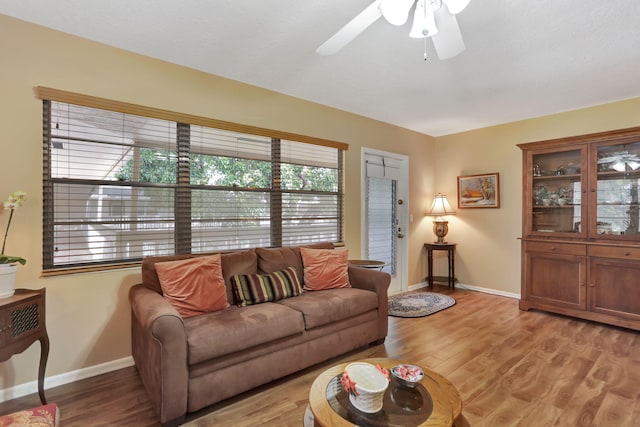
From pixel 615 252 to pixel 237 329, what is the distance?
383 cm

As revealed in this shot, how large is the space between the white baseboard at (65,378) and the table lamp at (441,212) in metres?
4.32

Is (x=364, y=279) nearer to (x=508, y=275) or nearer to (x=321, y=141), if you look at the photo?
(x=321, y=141)

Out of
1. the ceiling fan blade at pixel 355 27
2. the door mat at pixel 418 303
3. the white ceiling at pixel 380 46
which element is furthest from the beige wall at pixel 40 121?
the door mat at pixel 418 303

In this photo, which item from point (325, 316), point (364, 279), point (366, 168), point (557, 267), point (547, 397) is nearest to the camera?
point (547, 397)

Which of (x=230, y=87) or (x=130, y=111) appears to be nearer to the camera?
(x=130, y=111)

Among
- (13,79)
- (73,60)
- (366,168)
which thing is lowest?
(366,168)

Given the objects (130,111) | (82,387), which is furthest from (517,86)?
(82,387)

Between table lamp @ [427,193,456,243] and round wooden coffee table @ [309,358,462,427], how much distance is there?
3.71 metres

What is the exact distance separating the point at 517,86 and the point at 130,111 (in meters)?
3.62

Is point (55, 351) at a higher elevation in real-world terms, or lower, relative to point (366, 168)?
lower

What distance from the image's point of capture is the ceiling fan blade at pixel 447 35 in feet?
5.23

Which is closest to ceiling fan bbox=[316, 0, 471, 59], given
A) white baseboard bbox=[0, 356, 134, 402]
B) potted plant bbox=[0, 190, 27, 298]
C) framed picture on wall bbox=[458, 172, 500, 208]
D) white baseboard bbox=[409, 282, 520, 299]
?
potted plant bbox=[0, 190, 27, 298]

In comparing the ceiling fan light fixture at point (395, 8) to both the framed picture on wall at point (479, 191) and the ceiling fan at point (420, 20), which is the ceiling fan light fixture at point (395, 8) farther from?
the framed picture on wall at point (479, 191)

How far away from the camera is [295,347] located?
7.61 feet
